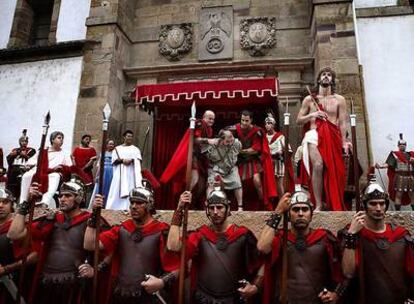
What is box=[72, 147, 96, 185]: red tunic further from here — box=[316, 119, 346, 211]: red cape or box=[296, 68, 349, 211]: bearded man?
box=[316, 119, 346, 211]: red cape

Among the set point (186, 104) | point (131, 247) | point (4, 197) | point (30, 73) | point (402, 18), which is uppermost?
point (402, 18)

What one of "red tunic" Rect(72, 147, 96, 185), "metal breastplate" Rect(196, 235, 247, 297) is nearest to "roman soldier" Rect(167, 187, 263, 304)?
"metal breastplate" Rect(196, 235, 247, 297)

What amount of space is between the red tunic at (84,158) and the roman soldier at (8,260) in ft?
8.66

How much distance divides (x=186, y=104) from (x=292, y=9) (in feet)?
11.0

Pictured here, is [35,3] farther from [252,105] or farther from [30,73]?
[252,105]

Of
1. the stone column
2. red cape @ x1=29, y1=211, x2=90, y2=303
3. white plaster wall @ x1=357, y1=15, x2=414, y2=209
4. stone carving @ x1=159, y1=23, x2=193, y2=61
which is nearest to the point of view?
red cape @ x1=29, y1=211, x2=90, y2=303

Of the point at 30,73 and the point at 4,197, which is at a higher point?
the point at 30,73

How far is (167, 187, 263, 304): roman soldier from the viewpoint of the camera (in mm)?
3623

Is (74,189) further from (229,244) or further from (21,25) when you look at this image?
(21,25)

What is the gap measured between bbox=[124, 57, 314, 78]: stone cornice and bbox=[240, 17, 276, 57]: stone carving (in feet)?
1.09

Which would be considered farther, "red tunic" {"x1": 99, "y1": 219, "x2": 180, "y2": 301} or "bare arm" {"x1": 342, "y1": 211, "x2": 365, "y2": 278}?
"red tunic" {"x1": 99, "y1": 219, "x2": 180, "y2": 301}

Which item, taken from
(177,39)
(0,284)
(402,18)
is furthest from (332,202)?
(177,39)

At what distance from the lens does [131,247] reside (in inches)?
153

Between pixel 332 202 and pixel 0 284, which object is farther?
pixel 332 202
